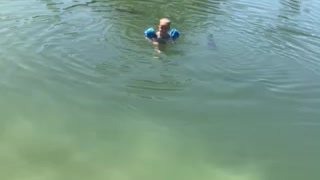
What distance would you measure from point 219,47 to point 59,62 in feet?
12.9

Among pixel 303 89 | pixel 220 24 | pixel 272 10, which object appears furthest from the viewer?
pixel 272 10

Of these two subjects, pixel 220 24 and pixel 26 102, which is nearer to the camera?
pixel 26 102

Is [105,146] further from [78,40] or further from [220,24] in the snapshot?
[220,24]

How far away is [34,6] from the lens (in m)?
14.2

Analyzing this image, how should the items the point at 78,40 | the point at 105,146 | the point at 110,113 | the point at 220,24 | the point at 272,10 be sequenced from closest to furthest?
the point at 105,146, the point at 110,113, the point at 78,40, the point at 220,24, the point at 272,10

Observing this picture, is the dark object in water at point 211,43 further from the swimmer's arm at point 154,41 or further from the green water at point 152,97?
the swimmer's arm at point 154,41

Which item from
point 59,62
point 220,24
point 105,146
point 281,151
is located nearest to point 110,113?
Answer: point 105,146

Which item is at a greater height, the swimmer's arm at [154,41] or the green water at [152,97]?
the swimmer's arm at [154,41]

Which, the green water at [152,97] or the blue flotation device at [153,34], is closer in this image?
the green water at [152,97]

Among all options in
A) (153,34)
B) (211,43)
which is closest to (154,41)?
(153,34)

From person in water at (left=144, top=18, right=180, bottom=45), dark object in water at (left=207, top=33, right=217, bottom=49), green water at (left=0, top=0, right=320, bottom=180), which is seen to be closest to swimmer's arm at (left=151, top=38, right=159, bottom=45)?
person in water at (left=144, top=18, right=180, bottom=45)

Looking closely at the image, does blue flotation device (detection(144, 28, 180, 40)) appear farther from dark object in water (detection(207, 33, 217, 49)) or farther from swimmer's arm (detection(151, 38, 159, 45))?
dark object in water (detection(207, 33, 217, 49))

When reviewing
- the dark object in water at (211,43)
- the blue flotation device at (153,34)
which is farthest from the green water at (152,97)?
the blue flotation device at (153,34)

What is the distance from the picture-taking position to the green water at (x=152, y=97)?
766cm
